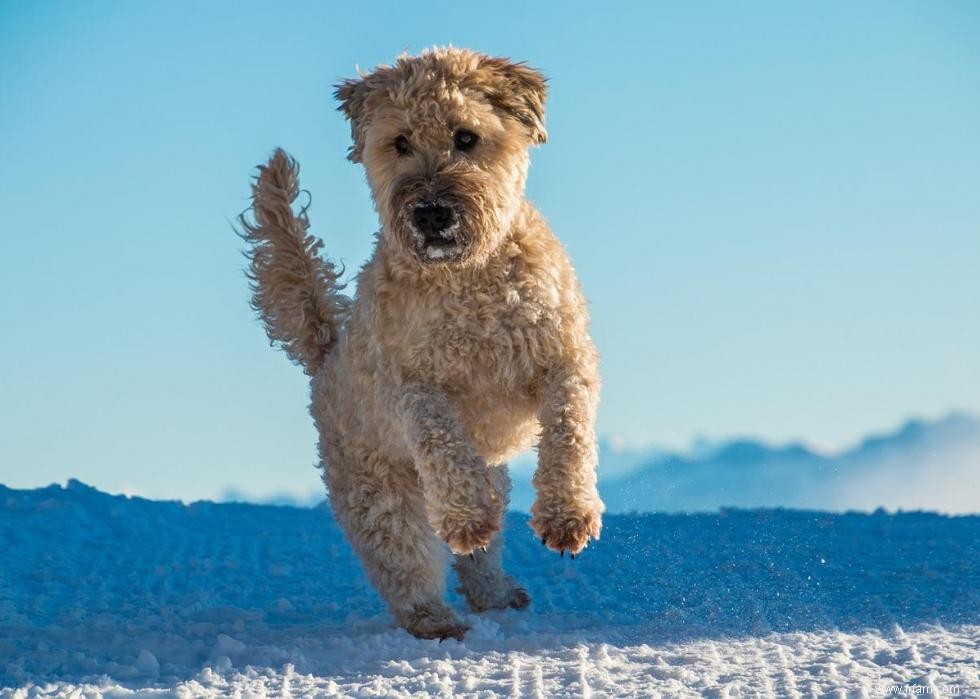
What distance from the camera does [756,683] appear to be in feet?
16.4

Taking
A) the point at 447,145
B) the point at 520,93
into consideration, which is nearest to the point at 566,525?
the point at 447,145

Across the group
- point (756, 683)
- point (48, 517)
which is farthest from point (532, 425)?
point (48, 517)

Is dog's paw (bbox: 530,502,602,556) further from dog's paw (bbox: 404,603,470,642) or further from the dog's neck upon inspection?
dog's paw (bbox: 404,603,470,642)

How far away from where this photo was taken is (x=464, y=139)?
17.3 feet

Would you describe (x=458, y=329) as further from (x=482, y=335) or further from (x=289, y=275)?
(x=289, y=275)

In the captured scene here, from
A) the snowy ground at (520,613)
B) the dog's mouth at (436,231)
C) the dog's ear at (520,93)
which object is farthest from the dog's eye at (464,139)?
the snowy ground at (520,613)

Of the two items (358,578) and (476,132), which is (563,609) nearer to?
(358,578)

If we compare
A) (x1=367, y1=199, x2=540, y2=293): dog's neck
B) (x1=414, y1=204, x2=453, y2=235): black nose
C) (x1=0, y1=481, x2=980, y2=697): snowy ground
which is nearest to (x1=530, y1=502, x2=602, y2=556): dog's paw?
(x1=0, y1=481, x2=980, y2=697): snowy ground

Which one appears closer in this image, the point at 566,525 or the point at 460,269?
the point at 566,525

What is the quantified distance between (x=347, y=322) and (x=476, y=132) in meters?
1.31

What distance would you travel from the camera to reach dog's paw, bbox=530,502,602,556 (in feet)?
16.3

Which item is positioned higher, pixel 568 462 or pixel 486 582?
pixel 568 462

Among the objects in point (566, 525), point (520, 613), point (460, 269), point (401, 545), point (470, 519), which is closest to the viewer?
point (566, 525)

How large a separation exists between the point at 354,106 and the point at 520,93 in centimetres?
71
